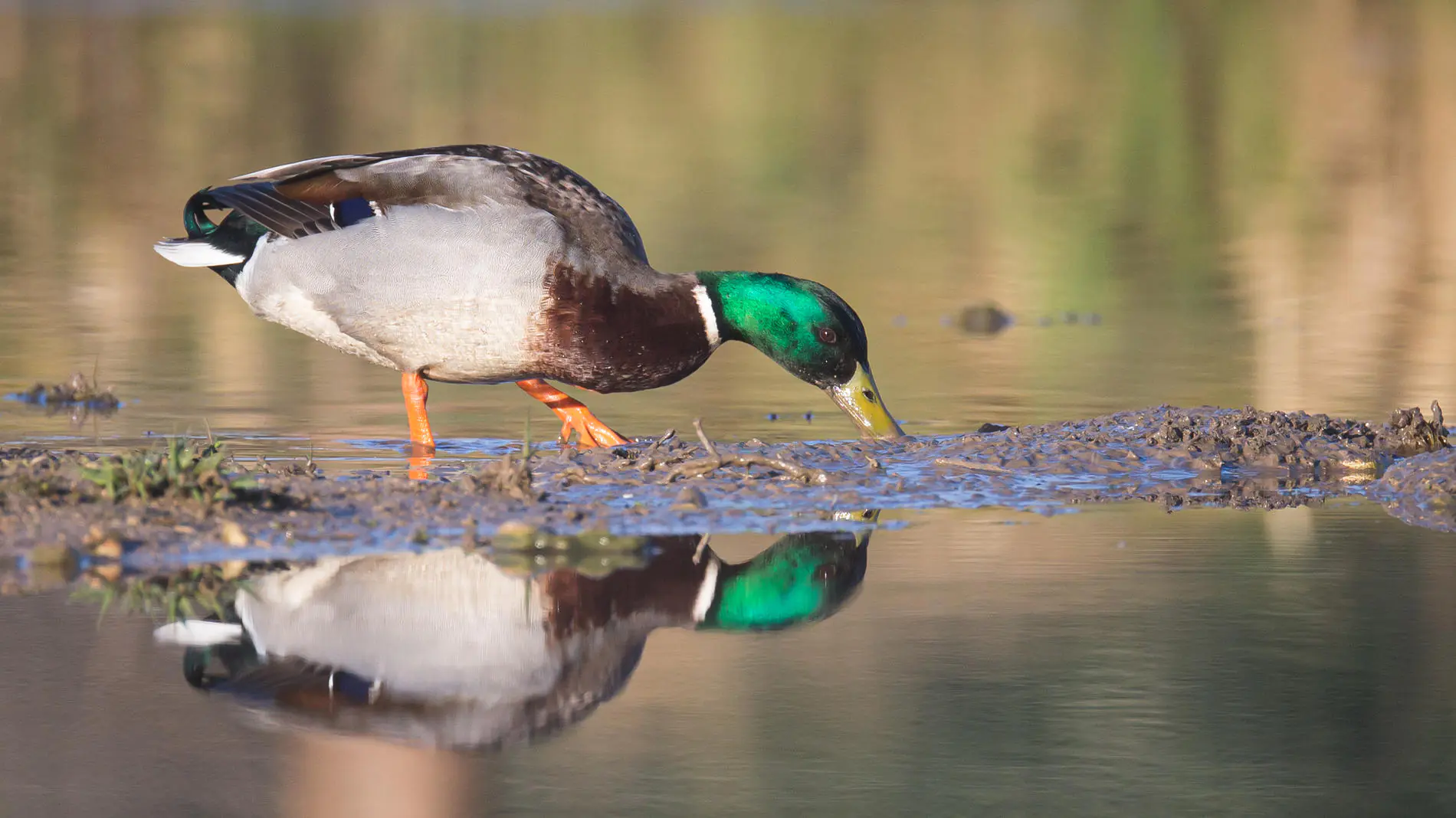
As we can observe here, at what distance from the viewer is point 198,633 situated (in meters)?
4.85

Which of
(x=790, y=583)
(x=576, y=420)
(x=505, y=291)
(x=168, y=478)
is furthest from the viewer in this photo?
(x=576, y=420)

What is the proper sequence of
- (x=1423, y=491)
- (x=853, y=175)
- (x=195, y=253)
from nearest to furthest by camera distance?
(x=1423, y=491), (x=195, y=253), (x=853, y=175)

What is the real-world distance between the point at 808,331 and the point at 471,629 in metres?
2.95

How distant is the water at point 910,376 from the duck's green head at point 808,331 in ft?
0.96

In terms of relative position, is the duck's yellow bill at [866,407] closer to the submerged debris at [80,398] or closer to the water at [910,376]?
the water at [910,376]

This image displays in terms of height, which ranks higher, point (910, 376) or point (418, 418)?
point (910, 376)

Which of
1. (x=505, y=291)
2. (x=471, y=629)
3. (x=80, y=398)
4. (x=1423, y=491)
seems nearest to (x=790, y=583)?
(x=471, y=629)

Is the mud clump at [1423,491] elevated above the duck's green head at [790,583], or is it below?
above

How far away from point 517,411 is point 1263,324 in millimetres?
4150

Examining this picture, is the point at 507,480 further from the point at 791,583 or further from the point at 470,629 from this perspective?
the point at 470,629

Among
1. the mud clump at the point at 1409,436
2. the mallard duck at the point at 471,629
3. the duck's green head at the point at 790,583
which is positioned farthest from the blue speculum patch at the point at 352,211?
the mud clump at the point at 1409,436

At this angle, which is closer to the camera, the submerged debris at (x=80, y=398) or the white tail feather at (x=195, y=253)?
the white tail feather at (x=195, y=253)

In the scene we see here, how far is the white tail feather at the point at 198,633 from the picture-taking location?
189 inches

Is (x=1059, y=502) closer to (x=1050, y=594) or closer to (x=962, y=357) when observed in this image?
(x=1050, y=594)
